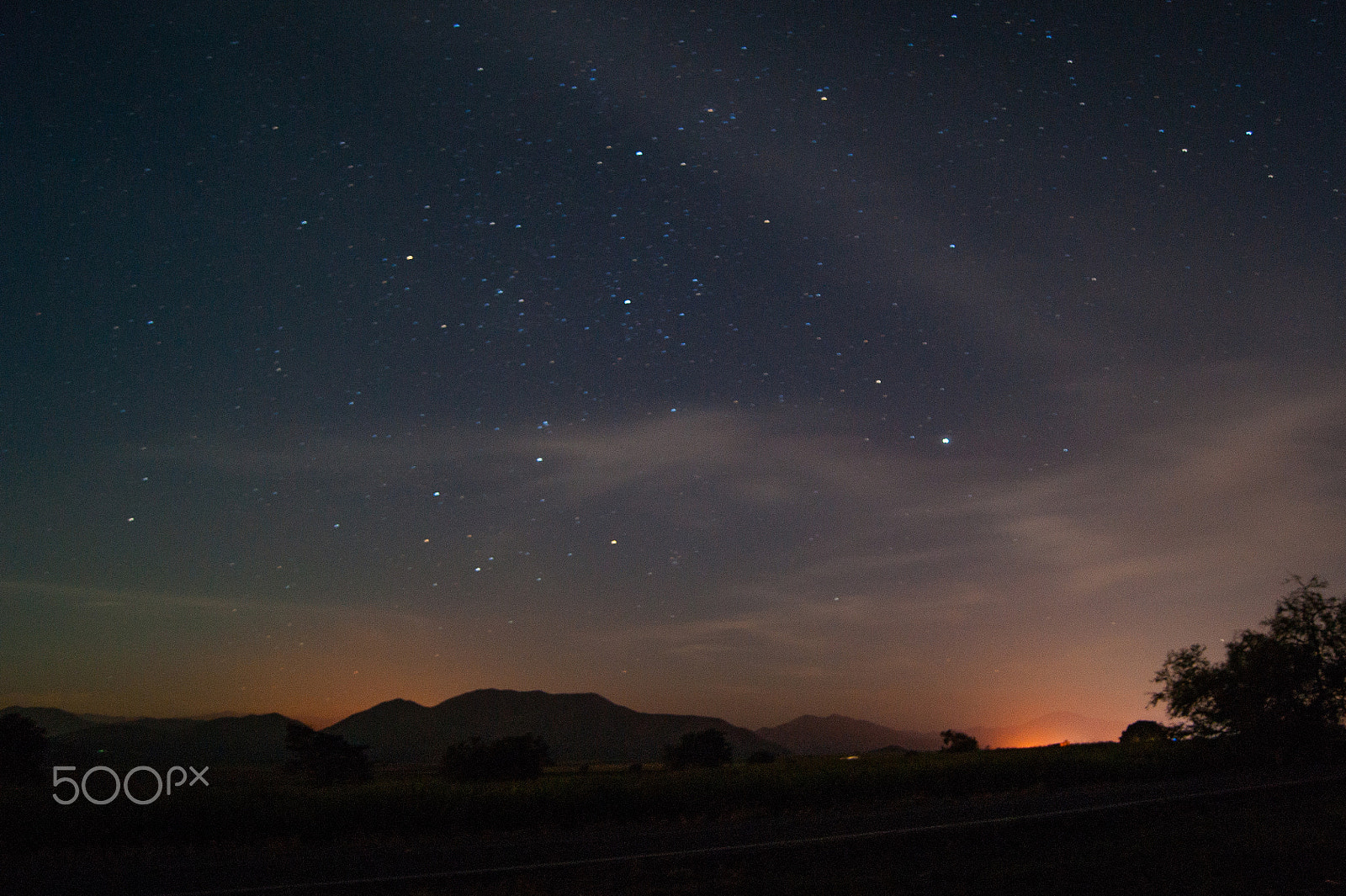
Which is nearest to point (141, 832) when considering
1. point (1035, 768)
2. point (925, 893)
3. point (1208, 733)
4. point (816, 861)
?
point (816, 861)

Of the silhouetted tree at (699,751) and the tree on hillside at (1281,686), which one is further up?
the tree on hillside at (1281,686)

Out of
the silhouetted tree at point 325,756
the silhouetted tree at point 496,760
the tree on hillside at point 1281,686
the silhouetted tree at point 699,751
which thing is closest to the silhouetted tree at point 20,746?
the silhouetted tree at point 325,756

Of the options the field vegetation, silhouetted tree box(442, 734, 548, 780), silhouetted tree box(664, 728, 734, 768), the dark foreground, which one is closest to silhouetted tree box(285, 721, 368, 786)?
silhouetted tree box(442, 734, 548, 780)

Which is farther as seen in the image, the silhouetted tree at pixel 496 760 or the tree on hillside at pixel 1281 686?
the silhouetted tree at pixel 496 760

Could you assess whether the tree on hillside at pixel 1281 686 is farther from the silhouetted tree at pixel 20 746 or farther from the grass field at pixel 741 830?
the silhouetted tree at pixel 20 746

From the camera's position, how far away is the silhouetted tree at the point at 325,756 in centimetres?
5628

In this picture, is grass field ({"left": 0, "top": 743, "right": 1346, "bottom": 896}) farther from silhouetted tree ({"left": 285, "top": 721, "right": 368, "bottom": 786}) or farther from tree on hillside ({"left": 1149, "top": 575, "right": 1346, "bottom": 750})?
silhouetted tree ({"left": 285, "top": 721, "right": 368, "bottom": 786})

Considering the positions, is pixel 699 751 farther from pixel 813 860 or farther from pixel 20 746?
pixel 813 860

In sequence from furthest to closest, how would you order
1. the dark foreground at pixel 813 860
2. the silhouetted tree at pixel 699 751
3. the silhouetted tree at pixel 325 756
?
the silhouetted tree at pixel 699 751 < the silhouetted tree at pixel 325 756 < the dark foreground at pixel 813 860

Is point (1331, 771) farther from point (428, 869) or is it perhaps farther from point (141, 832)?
point (141, 832)

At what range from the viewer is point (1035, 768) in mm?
28922

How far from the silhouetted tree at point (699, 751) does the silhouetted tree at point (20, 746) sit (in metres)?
45.4

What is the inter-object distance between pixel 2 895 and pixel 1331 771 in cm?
3598

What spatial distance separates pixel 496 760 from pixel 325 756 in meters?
20.8
